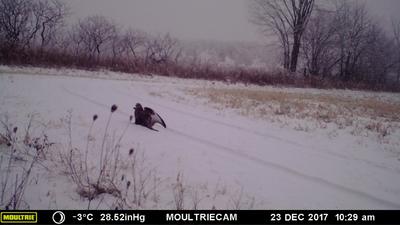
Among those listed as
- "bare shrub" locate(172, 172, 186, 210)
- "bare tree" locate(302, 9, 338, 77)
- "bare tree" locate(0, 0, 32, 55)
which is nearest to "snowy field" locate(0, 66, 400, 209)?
"bare shrub" locate(172, 172, 186, 210)

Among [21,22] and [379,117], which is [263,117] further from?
[21,22]

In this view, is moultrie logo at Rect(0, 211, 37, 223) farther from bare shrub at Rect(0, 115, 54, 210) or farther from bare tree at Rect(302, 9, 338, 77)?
bare tree at Rect(302, 9, 338, 77)

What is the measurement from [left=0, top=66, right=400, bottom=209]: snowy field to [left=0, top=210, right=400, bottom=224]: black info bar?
0.61 feet

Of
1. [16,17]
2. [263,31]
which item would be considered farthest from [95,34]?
[263,31]

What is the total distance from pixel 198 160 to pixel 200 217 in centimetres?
171

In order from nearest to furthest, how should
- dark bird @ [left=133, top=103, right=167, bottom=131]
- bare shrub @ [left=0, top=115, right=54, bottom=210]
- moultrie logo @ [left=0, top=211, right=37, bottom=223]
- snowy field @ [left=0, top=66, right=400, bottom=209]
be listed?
1. moultrie logo @ [left=0, top=211, right=37, bottom=223]
2. bare shrub @ [left=0, top=115, right=54, bottom=210]
3. snowy field @ [left=0, top=66, right=400, bottom=209]
4. dark bird @ [left=133, top=103, right=167, bottom=131]

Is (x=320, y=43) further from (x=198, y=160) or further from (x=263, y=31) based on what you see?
(x=198, y=160)

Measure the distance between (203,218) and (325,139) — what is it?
472cm

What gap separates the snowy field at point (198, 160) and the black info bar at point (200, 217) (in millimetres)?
187

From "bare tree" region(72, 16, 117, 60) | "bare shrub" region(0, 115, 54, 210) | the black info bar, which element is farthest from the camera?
"bare tree" region(72, 16, 117, 60)

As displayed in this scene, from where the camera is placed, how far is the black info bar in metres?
2.95

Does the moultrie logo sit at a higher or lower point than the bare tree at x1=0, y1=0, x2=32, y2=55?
lower

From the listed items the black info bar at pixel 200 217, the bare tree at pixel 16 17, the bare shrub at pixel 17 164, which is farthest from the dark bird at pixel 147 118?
the bare tree at pixel 16 17

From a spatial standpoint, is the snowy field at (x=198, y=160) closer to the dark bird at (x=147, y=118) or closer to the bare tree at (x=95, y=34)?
the dark bird at (x=147, y=118)
